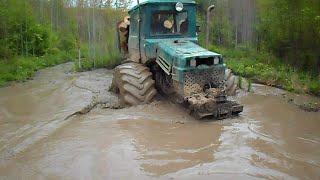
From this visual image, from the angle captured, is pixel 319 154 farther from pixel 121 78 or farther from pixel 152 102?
pixel 121 78

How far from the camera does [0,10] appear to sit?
15609 millimetres

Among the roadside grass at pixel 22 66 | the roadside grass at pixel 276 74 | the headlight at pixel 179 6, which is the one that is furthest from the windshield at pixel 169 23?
the roadside grass at pixel 22 66

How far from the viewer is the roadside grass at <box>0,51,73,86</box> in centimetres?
1403

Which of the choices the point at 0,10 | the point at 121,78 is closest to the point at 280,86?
the point at 121,78

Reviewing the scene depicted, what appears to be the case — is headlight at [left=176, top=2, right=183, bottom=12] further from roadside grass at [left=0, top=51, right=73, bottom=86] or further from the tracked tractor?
roadside grass at [left=0, top=51, right=73, bottom=86]

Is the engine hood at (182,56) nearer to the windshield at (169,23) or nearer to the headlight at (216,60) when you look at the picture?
the headlight at (216,60)

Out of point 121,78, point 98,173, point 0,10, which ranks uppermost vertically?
point 0,10

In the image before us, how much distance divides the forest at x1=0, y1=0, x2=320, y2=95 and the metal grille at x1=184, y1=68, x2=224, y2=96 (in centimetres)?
362

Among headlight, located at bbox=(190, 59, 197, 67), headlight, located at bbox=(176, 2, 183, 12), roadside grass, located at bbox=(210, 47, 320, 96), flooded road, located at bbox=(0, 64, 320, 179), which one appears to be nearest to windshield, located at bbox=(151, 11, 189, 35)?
headlight, located at bbox=(176, 2, 183, 12)

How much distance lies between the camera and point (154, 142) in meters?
6.64

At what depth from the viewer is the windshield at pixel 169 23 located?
936cm

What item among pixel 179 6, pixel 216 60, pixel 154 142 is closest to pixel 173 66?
pixel 216 60

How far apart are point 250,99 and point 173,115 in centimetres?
249

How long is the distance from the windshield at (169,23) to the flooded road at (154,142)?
1591mm
